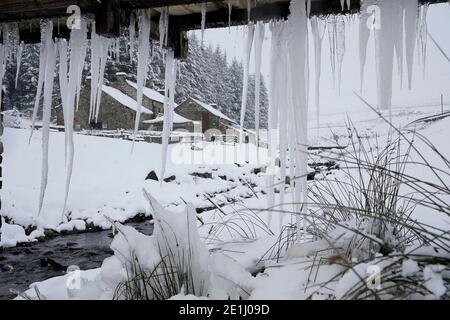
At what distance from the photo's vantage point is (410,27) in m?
2.85

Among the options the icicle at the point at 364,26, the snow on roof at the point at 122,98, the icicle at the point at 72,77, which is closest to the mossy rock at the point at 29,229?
the icicle at the point at 72,77

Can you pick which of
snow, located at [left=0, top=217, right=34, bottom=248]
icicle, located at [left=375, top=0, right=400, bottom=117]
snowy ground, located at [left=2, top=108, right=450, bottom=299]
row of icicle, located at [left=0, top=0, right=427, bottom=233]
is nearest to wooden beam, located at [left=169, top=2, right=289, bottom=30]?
row of icicle, located at [left=0, top=0, right=427, bottom=233]

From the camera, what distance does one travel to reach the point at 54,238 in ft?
25.0

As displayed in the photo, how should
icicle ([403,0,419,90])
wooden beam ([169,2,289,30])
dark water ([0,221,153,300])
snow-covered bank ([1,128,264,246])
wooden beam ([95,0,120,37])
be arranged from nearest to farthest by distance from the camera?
icicle ([403,0,419,90]) < wooden beam ([95,0,120,37]) < wooden beam ([169,2,289,30]) < dark water ([0,221,153,300]) < snow-covered bank ([1,128,264,246])

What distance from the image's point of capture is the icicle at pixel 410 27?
283 centimetres

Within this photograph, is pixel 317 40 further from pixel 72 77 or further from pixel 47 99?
pixel 47 99

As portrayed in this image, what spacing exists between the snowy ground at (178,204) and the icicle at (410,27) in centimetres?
67

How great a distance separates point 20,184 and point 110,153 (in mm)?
5347

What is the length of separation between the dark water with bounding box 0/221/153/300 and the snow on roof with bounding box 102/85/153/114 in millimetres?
22822

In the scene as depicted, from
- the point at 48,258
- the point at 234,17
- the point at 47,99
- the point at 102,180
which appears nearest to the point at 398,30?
the point at 234,17

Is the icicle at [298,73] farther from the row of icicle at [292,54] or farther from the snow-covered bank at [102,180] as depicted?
the snow-covered bank at [102,180]

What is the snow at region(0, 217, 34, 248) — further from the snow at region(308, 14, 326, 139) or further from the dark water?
the snow at region(308, 14, 326, 139)

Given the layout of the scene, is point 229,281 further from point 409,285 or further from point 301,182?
point 301,182

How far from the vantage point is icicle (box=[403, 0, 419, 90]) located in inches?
111
